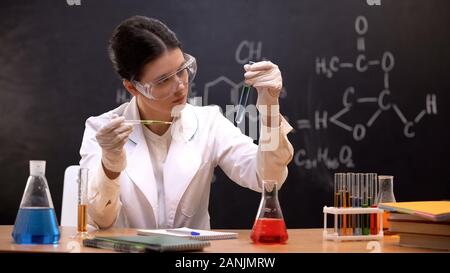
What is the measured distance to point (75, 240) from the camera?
1.65m

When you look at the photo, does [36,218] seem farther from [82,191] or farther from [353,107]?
[353,107]

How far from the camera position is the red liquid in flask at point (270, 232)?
1617 millimetres

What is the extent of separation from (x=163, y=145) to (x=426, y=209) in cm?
117

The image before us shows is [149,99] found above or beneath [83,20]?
beneath

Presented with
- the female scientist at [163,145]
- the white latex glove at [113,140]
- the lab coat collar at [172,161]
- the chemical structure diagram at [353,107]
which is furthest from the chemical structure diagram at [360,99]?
the white latex glove at [113,140]

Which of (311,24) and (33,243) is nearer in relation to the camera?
(33,243)

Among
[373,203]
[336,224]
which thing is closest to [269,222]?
[336,224]

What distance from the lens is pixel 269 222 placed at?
163 cm

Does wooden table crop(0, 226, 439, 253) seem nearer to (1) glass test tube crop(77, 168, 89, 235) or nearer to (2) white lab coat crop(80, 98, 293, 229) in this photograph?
(1) glass test tube crop(77, 168, 89, 235)

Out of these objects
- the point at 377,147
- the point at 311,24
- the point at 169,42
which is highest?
the point at 311,24

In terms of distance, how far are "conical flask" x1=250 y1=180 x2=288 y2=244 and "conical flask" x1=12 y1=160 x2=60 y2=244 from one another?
0.50 meters
